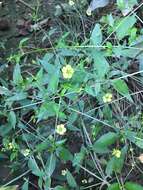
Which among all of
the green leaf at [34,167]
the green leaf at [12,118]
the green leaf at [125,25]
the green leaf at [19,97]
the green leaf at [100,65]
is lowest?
the green leaf at [34,167]

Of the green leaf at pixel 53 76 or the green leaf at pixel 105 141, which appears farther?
the green leaf at pixel 105 141

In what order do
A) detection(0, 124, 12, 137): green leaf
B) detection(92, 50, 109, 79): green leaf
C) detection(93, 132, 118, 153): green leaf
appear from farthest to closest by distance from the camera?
1. detection(0, 124, 12, 137): green leaf
2. detection(93, 132, 118, 153): green leaf
3. detection(92, 50, 109, 79): green leaf

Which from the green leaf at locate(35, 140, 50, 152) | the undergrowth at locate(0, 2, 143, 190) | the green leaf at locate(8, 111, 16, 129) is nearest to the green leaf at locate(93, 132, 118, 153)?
the undergrowth at locate(0, 2, 143, 190)

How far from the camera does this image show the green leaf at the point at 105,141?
60.7 inches

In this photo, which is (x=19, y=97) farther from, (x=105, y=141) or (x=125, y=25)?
(x=125, y=25)

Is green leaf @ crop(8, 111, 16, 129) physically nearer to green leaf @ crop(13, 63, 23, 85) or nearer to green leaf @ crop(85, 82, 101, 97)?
green leaf @ crop(13, 63, 23, 85)

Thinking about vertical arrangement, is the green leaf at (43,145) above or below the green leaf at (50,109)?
below

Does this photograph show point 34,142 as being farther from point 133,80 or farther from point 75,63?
point 133,80

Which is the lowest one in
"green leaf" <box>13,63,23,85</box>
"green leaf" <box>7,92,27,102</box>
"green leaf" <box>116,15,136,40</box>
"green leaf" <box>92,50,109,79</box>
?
"green leaf" <box>7,92,27,102</box>

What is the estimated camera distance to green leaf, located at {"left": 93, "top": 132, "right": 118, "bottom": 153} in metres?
1.54

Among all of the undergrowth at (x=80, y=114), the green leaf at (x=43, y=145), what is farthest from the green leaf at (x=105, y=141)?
the green leaf at (x=43, y=145)

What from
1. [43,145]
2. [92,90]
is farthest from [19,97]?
[92,90]

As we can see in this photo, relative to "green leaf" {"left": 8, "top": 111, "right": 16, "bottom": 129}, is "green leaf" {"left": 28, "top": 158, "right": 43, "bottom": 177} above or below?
below

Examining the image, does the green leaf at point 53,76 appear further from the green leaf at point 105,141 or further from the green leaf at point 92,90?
the green leaf at point 105,141
